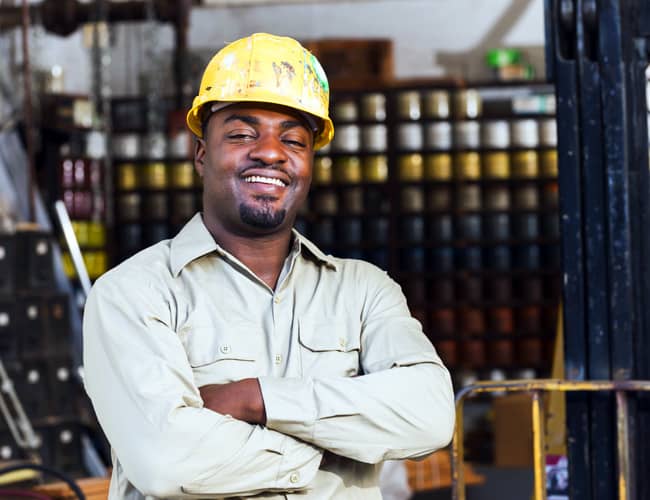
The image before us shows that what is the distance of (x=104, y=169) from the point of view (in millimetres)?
8086

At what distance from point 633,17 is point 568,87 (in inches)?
8.0

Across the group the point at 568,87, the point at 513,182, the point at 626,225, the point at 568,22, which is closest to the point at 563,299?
the point at 626,225

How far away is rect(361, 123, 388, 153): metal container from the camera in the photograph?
8148 millimetres

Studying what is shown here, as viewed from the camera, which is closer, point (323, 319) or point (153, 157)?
point (323, 319)

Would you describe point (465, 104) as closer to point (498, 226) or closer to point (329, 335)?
point (498, 226)

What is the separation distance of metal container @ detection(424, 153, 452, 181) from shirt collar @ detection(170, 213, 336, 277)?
6425mm

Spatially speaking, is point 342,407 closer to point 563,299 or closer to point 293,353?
point 293,353

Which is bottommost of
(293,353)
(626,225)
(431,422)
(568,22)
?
(431,422)

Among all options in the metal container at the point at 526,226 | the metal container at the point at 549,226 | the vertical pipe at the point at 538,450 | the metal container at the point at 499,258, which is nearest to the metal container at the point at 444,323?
the metal container at the point at 499,258

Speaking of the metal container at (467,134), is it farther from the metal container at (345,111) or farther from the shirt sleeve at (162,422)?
the shirt sleeve at (162,422)

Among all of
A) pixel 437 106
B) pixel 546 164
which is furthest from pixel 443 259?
pixel 437 106

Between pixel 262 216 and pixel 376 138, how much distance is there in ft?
21.4

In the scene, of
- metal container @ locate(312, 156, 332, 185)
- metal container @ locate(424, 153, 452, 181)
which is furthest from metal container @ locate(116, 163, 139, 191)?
metal container @ locate(424, 153, 452, 181)

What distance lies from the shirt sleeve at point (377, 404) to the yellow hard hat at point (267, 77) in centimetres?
39
